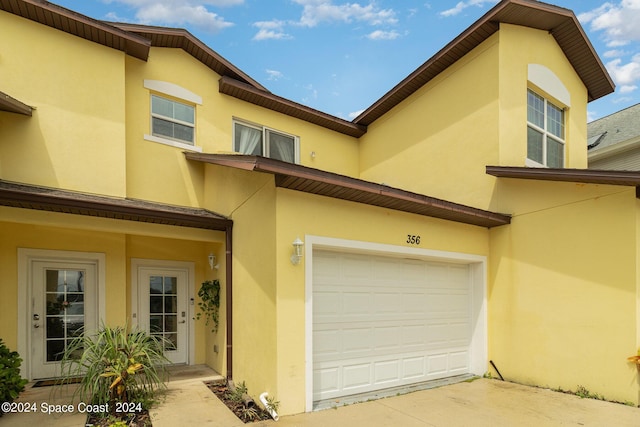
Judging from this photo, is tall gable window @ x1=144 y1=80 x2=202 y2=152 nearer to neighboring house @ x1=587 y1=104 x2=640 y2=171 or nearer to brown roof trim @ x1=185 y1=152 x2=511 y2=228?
brown roof trim @ x1=185 y1=152 x2=511 y2=228

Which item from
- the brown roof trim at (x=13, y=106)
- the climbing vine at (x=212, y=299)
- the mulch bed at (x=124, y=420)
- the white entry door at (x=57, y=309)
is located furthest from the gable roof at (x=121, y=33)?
the mulch bed at (x=124, y=420)

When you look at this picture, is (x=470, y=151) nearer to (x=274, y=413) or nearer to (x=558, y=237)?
Result: (x=558, y=237)

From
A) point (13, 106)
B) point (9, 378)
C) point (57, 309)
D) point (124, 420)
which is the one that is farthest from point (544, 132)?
point (57, 309)

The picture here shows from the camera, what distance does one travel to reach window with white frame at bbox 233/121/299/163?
9.59 metres

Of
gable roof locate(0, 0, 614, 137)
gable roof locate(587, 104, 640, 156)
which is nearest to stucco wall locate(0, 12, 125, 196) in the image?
gable roof locate(0, 0, 614, 137)

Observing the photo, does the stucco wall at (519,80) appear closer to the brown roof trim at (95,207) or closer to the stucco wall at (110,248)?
the brown roof trim at (95,207)

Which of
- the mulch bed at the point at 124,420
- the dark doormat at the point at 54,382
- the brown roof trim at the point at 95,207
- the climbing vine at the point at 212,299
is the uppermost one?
the brown roof trim at the point at 95,207

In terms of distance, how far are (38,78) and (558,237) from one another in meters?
9.62

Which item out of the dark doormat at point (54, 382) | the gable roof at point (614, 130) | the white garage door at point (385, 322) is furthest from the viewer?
the gable roof at point (614, 130)

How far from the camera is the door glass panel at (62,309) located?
23.7ft

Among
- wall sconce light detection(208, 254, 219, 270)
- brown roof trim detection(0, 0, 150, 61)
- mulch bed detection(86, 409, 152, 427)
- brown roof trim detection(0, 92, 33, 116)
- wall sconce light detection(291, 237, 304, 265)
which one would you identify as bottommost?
mulch bed detection(86, 409, 152, 427)

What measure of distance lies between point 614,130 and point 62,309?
56.5 feet

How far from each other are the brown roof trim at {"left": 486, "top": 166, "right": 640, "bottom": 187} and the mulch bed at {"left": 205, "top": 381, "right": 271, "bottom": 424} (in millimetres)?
5912

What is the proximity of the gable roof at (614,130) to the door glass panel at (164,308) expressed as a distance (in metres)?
13.8
